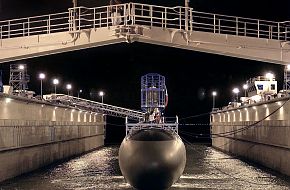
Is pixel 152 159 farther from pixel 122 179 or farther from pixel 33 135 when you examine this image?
pixel 33 135

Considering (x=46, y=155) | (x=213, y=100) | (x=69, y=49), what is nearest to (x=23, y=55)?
A: (x=69, y=49)

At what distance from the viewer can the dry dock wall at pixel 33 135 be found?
26.6 metres

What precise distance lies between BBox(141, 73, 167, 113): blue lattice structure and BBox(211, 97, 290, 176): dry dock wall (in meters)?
7.29

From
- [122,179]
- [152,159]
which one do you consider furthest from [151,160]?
[122,179]

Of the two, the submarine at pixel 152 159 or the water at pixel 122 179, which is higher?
the submarine at pixel 152 159

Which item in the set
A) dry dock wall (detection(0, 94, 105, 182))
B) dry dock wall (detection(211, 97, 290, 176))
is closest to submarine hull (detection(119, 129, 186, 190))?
dry dock wall (detection(0, 94, 105, 182))

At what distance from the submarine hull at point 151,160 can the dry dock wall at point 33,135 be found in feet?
34.8

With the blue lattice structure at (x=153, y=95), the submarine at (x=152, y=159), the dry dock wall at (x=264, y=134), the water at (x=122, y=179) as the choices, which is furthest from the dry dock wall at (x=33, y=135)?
the dry dock wall at (x=264, y=134)

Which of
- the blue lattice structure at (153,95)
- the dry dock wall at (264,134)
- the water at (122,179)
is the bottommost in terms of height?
the water at (122,179)

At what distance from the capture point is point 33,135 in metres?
31.7

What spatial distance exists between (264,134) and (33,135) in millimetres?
17209

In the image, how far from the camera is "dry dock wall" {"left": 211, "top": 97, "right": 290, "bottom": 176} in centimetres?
2867

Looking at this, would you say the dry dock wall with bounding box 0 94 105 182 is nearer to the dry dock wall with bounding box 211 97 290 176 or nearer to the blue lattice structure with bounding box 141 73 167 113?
the blue lattice structure with bounding box 141 73 167 113

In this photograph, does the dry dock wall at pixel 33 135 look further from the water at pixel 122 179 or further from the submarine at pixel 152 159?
the submarine at pixel 152 159
